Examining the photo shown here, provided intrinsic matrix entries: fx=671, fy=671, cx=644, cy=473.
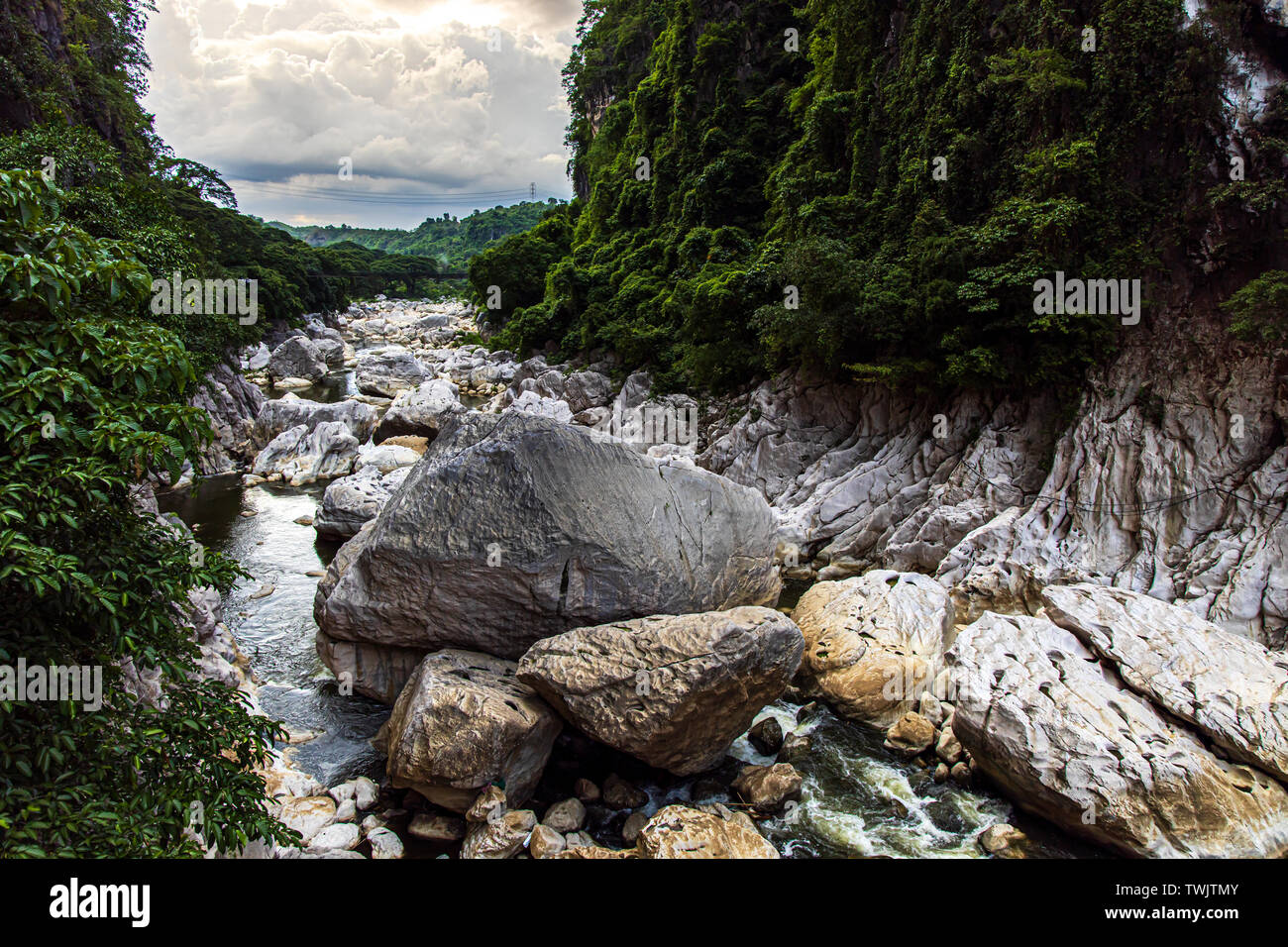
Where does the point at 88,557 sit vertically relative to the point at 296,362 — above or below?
below

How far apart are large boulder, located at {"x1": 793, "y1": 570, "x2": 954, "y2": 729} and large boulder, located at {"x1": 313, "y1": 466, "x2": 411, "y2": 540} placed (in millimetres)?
10239

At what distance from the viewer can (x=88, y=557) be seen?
13.7 ft

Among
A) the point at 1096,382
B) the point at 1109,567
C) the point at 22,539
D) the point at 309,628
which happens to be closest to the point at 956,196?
the point at 1096,382

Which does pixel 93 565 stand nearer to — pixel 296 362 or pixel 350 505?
pixel 350 505

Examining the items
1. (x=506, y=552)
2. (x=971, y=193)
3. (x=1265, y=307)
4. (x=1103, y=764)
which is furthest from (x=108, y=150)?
(x=1265, y=307)

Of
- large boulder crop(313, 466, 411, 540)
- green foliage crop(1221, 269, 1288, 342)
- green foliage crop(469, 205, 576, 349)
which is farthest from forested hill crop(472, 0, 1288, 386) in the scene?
green foliage crop(469, 205, 576, 349)

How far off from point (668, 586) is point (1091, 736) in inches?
221

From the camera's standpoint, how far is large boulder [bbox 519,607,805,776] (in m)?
7.91

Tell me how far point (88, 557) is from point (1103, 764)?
9.61m

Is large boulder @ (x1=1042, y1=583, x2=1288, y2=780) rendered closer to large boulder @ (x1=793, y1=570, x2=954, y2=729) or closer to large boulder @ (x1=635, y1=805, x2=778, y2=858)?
large boulder @ (x1=793, y1=570, x2=954, y2=729)

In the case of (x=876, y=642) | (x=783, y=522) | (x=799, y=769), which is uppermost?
(x=783, y=522)

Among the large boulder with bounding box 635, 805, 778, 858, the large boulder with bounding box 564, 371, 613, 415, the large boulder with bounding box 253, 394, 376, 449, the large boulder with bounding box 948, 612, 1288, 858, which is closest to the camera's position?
the large boulder with bounding box 635, 805, 778, 858
